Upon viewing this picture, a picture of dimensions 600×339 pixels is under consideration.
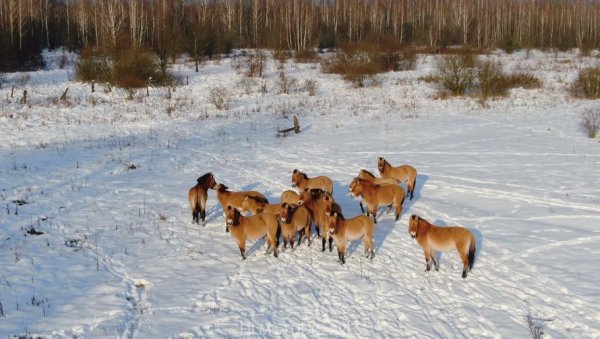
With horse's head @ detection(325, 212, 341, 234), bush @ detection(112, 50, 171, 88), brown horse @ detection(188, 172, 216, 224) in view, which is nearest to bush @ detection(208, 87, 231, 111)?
bush @ detection(112, 50, 171, 88)

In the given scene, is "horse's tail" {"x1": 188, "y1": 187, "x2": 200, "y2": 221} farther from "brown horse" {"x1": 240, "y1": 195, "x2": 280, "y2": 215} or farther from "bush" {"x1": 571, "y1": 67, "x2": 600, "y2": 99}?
"bush" {"x1": 571, "y1": 67, "x2": 600, "y2": 99}

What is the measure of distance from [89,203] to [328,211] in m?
6.66

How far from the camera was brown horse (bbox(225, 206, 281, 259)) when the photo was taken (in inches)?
353

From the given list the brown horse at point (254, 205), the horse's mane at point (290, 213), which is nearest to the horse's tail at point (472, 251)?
the horse's mane at point (290, 213)

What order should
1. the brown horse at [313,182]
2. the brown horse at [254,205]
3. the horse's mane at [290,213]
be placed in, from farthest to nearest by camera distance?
the brown horse at [313,182] < the brown horse at [254,205] < the horse's mane at [290,213]

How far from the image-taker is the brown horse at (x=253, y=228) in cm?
896

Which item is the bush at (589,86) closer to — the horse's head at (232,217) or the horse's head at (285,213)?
the horse's head at (285,213)

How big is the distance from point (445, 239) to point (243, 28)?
237 ft

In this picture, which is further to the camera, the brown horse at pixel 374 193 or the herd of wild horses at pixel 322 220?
the brown horse at pixel 374 193

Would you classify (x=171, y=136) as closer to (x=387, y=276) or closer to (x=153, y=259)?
(x=153, y=259)

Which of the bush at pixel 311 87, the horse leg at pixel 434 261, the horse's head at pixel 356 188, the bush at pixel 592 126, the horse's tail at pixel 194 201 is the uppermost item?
the bush at pixel 311 87

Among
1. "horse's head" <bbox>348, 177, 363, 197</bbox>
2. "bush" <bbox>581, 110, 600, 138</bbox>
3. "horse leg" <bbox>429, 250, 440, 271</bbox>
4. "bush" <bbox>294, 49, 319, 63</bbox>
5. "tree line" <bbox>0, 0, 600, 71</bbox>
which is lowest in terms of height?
"horse leg" <bbox>429, 250, 440, 271</bbox>

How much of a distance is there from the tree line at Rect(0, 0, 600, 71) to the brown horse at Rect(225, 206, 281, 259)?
32.1 m

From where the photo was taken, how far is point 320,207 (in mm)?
9922
